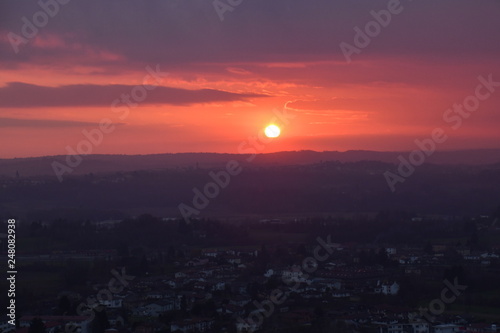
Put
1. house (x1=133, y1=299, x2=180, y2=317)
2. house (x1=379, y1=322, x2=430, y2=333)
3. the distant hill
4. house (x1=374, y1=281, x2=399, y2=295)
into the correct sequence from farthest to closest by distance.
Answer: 1. the distant hill
2. house (x1=374, y1=281, x2=399, y2=295)
3. house (x1=133, y1=299, x2=180, y2=317)
4. house (x1=379, y1=322, x2=430, y2=333)

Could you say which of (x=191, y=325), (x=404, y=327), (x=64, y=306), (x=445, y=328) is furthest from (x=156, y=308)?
(x=445, y=328)

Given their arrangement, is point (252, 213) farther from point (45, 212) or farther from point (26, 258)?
point (26, 258)

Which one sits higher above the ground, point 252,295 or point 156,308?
point 252,295

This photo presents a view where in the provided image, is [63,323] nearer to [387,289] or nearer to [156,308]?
[156,308]

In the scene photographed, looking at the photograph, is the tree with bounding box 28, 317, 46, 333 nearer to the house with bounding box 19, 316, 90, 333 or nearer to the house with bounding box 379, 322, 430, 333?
the house with bounding box 19, 316, 90, 333

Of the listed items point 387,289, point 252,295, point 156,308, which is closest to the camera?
point 156,308

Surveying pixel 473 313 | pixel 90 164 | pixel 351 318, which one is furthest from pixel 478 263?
pixel 90 164

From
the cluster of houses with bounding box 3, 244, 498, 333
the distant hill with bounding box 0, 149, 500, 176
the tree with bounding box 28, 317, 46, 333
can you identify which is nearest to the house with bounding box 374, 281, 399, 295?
the cluster of houses with bounding box 3, 244, 498, 333

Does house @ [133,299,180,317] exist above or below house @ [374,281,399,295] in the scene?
below

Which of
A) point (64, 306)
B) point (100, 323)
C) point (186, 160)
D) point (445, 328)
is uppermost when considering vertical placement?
point (186, 160)
